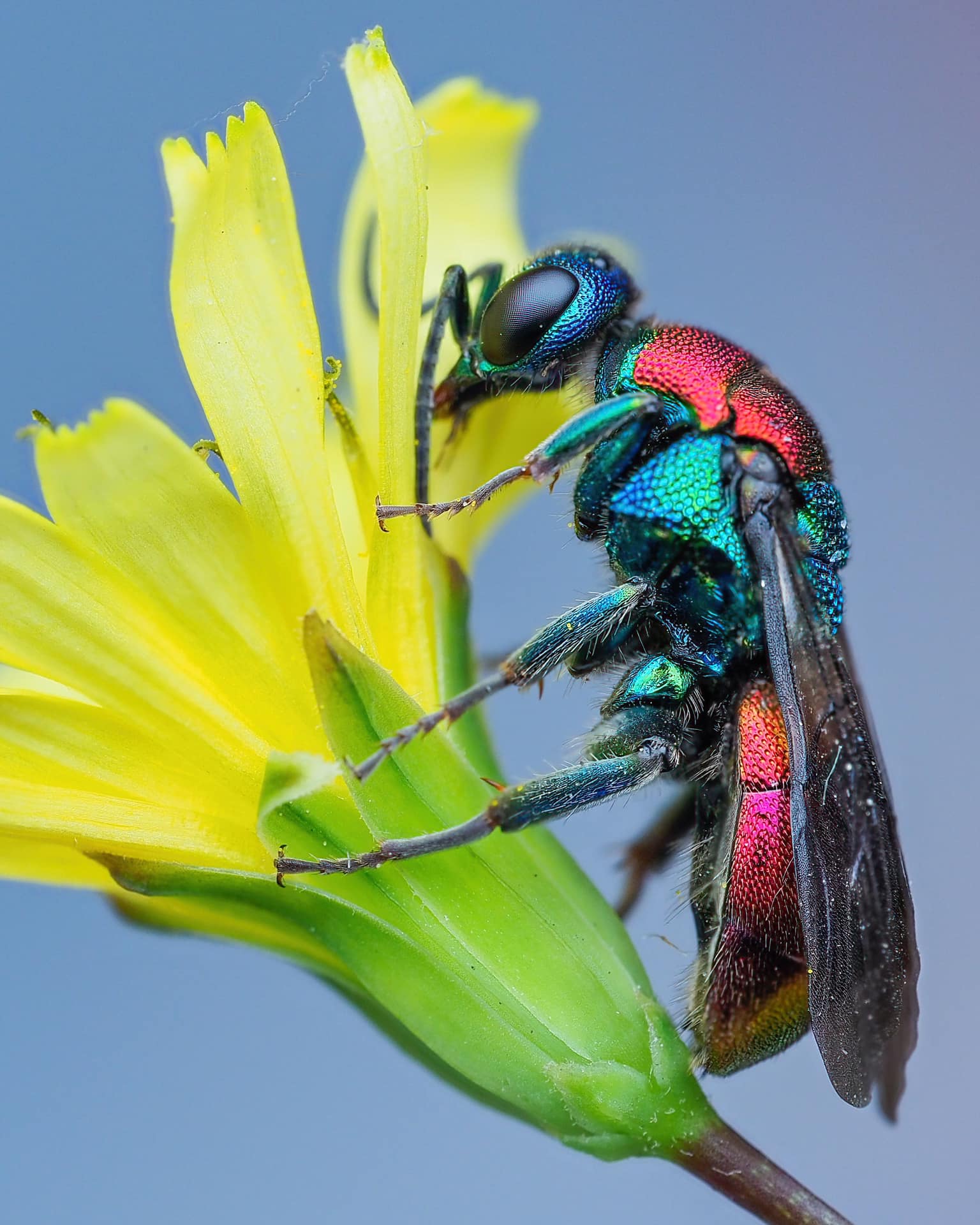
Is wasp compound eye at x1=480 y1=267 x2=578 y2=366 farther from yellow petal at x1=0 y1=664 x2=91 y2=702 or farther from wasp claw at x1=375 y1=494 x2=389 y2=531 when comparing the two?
yellow petal at x1=0 y1=664 x2=91 y2=702

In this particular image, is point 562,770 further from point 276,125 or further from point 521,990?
point 276,125

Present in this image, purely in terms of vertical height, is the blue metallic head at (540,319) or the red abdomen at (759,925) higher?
the blue metallic head at (540,319)

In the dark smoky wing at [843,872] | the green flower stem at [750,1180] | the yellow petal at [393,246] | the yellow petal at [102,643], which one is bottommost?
the green flower stem at [750,1180]

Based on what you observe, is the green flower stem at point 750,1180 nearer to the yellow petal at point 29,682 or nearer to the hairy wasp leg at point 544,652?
the hairy wasp leg at point 544,652

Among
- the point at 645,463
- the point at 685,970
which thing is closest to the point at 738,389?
the point at 645,463

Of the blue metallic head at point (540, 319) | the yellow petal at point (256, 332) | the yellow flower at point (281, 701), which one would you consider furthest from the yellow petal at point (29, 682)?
the blue metallic head at point (540, 319)

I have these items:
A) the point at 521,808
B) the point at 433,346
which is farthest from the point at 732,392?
the point at 521,808

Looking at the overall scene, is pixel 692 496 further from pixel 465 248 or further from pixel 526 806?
pixel 465 248

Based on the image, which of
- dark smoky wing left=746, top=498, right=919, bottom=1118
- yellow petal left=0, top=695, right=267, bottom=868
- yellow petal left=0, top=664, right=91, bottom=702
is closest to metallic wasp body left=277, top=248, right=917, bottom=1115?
dark smoky wing left=746, top=498, right=919, bottom=1118
